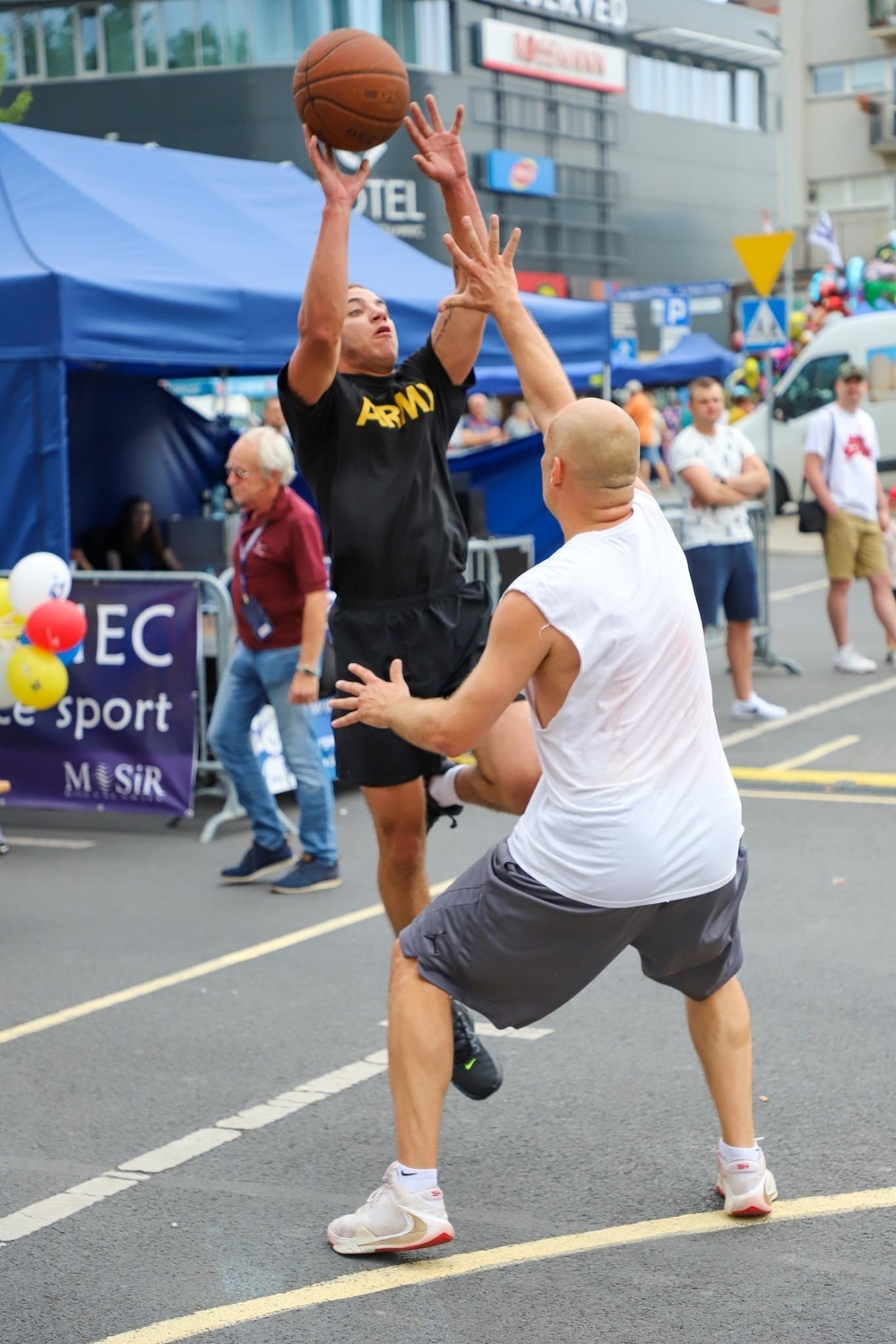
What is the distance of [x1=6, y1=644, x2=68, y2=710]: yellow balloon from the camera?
754cm

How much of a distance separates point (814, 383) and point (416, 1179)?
77.7 ft

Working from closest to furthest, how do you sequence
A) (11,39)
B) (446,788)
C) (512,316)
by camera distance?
(512,316)
(446,788)
(11,39)

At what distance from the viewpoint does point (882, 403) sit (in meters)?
25.6

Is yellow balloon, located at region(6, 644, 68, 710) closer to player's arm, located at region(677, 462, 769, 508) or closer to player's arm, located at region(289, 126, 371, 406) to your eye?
player's arm, located at region(289, 126, 371, 406)

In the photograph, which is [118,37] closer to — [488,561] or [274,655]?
[488,561]

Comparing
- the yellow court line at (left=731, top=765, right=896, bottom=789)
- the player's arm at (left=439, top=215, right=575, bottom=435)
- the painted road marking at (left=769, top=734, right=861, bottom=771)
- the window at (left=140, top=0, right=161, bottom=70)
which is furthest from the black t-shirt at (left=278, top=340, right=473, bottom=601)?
the window at (left=140, top=0, right=161, bottom=70)

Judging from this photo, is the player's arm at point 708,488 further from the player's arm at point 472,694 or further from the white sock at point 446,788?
the player's arm at point 472,694

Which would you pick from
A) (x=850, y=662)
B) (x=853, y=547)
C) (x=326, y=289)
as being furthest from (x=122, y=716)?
(x=850, y=662)

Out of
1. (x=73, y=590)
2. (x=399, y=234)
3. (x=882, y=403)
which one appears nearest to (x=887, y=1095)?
(x=73, y=590)

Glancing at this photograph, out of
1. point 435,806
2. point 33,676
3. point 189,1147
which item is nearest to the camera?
point 189,1147

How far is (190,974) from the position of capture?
6410 millimetres

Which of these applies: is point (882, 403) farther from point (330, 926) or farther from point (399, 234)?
point (399, 234)

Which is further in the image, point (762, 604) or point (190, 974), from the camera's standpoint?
point (762, 604)

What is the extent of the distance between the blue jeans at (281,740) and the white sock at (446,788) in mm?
2770
